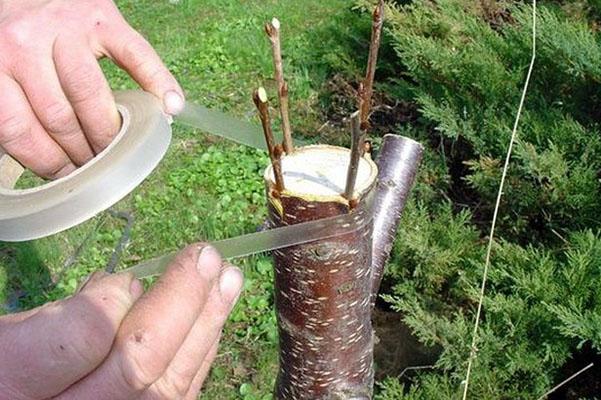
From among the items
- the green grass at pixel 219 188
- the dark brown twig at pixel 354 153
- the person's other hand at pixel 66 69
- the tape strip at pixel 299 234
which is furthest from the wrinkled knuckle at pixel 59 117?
the green grass at pixel 219 188

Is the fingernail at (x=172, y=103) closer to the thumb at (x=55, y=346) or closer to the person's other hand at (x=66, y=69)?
the person's other hand at (x=66, y=69)

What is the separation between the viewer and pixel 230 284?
3.98ft

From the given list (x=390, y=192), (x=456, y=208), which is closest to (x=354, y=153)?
(x=390, y=192)

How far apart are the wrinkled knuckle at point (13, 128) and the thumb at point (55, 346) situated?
696 mm

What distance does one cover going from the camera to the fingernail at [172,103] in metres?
1.58

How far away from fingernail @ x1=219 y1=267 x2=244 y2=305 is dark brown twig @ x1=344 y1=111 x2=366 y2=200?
24 cm

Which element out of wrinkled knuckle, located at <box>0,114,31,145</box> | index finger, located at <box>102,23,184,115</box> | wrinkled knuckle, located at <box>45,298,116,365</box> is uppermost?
A: index finger, located at <box>102,23,184,115</box>

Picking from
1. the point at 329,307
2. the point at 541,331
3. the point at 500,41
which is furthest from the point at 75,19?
the point at 500,41

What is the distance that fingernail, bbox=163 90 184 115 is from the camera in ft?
5.20

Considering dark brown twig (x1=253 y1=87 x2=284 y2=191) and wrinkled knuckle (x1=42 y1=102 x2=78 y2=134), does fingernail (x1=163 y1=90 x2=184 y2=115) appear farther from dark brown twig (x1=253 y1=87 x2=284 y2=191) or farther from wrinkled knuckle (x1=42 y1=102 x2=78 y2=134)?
dark brown twig (x1=253 y1=87 x2=284 y2=191)

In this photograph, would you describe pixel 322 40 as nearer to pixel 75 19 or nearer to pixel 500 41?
pixel 500 41

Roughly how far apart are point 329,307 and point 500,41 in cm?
231

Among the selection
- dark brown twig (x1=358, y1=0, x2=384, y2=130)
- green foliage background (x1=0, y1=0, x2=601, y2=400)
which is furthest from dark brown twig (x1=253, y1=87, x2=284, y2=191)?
green foliage background (x1=0, y1=0, x2=601, y2=400)

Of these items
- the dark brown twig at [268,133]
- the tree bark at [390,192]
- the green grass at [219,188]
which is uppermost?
the dark brown twig at [268,133]
